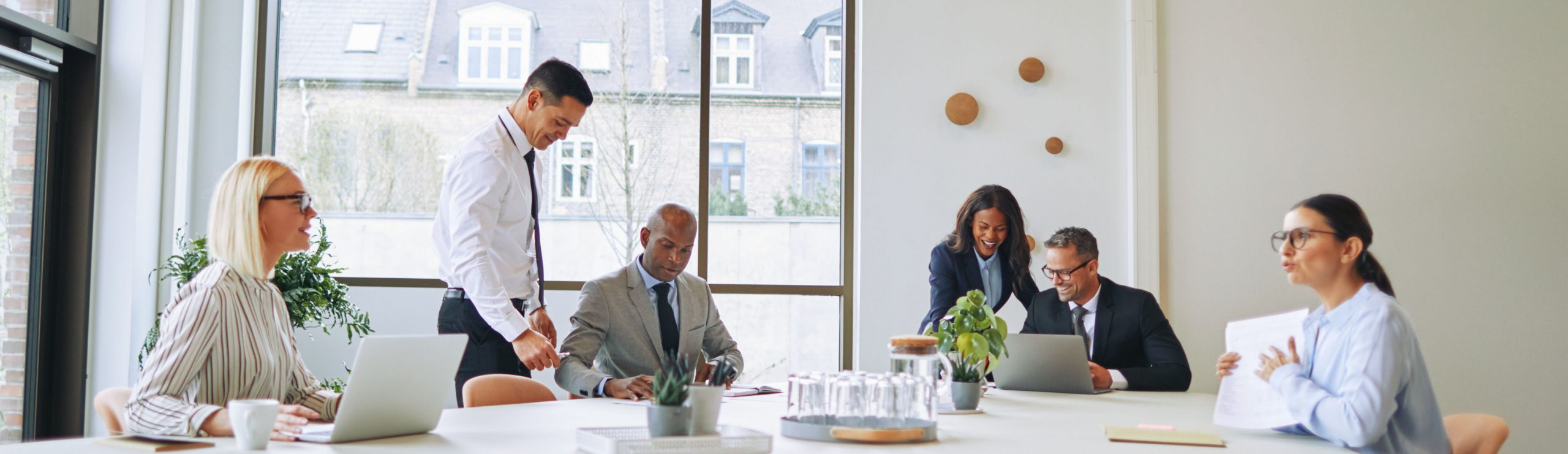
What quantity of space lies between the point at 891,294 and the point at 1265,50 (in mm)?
1904

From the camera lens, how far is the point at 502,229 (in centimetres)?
307

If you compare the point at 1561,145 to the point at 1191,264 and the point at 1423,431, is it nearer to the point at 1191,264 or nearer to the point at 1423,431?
the point at 1191,264

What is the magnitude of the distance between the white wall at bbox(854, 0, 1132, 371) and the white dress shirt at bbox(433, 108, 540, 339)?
1885mm

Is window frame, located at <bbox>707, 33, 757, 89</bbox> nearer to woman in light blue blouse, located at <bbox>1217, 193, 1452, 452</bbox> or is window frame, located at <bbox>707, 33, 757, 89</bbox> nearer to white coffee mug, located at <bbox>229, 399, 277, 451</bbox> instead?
woman in light blue blouse, located at <bbox>1217, 193, 1452, 452</bbox>

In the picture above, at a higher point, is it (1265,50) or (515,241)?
(1265,50)

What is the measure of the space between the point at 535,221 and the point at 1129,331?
6.00 feet

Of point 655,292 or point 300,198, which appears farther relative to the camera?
point 655,292

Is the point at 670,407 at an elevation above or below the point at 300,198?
below

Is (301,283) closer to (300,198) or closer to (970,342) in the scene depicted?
(300,198)

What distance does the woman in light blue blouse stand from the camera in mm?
1935

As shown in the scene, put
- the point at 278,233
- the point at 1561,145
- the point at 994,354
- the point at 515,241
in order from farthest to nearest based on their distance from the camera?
the point at 1561,145 < the point at 515,241 < the point at 994,354 < the point at 278,233

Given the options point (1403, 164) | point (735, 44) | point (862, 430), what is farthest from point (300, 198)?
point (1403, 164)

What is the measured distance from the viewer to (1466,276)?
454 centimetres

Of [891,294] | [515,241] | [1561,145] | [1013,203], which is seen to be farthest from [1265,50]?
[515,241]
